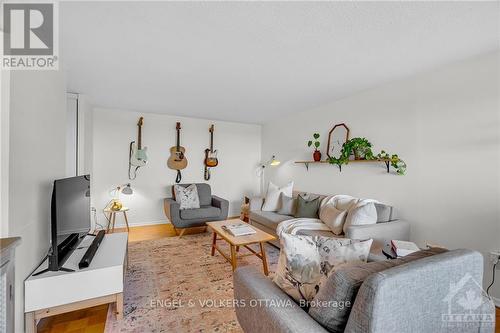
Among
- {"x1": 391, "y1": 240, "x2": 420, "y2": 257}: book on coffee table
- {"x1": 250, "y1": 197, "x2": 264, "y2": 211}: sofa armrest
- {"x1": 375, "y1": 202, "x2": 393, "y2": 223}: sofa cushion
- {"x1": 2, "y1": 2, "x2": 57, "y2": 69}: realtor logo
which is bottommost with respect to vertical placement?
{"x1": 250, "y1": 197, "x2": 264, "y2": 211}: sofa armrest

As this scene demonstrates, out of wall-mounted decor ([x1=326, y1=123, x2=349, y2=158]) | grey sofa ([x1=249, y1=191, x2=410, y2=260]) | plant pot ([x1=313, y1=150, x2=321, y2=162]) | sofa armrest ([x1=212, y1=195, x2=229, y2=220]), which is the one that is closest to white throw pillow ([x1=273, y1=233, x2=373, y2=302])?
grey sofa ([x1=249, y1=191, x2=410, y2=260])

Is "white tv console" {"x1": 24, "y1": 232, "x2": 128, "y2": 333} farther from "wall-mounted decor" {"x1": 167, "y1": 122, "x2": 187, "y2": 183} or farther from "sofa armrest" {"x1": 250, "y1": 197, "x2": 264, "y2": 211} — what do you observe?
"wall-mounted decor" {"x1": 167, "y1": 122, "x2": 187, "y2": 183}

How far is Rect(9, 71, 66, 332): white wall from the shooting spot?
1.30 m

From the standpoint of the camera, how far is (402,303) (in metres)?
0.82

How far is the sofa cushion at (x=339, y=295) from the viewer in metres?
0.86

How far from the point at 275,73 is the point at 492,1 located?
62.7 inches

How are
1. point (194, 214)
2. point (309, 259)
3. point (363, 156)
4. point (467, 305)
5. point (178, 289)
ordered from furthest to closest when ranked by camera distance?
1. point (194, 214)
2. point (363, 156)
3. point (178, 289)
4. point (309, 259)
5. point (467, 305)

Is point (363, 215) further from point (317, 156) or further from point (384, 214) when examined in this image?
point (317, 156)

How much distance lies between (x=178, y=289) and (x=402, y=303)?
6.15ft

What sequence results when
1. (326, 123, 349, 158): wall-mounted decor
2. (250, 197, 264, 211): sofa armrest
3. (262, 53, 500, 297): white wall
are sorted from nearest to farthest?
1. (262, 53, 500, 297): white wall
2. (326, 123, 349, 158): wall-mounted decor
3. (250, 197, 264, 211): sofa armrest

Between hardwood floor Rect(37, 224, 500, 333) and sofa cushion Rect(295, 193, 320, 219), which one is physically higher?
sofa cushion Rect(295, 193, 320, 219)

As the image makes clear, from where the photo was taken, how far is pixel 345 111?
3.28 m

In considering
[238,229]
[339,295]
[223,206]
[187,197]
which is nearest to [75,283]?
[238,229]

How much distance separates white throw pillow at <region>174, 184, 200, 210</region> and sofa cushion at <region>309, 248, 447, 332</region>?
307 centimetres
